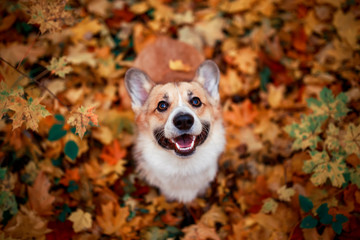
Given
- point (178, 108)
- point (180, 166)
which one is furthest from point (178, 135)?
point (180, 166)

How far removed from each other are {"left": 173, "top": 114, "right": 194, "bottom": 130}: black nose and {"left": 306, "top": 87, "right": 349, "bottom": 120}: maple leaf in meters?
1.44

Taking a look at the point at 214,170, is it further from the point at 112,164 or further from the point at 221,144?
the point at 112,164

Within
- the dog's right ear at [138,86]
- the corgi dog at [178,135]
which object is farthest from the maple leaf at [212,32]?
the dog's right ear at [138,86]

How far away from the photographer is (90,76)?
4.10 m

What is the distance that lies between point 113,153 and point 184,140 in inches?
55.3

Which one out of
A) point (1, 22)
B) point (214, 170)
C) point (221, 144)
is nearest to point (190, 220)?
point (214, 170)

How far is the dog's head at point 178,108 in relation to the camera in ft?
8.11

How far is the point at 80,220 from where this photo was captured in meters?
2.77

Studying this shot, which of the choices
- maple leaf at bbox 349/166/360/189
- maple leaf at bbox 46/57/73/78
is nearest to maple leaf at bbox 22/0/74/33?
maple leaf at bbox 46/57/73/78

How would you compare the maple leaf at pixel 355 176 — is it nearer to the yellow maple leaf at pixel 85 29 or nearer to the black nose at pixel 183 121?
the black nose at pixel 183 121

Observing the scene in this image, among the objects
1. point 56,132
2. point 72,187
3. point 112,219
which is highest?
point 56,132

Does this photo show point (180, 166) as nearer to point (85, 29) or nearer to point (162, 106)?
point (162, 106)

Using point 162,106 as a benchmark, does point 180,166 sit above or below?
below

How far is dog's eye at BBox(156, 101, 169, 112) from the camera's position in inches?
109
